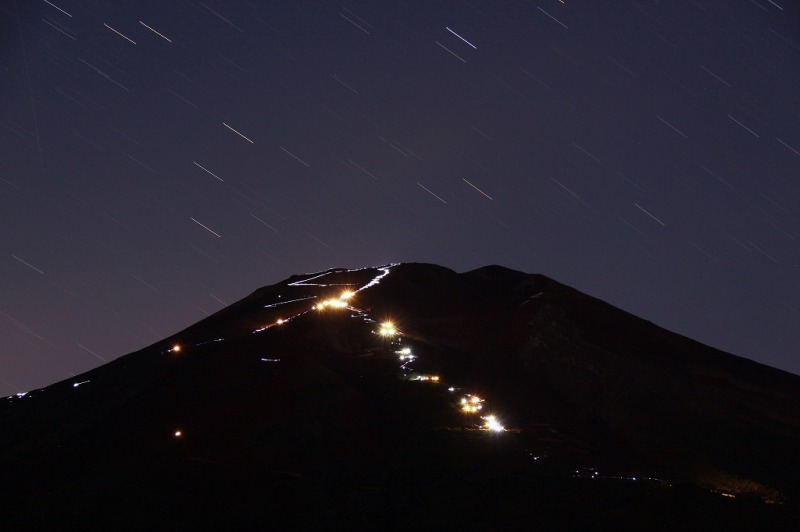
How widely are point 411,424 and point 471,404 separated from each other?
1947 millimetres

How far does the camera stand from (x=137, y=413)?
56.1 feet

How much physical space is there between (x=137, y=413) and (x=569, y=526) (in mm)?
11085

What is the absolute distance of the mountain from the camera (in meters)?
12.7

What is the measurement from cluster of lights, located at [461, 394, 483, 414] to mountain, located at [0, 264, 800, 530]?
5 cm

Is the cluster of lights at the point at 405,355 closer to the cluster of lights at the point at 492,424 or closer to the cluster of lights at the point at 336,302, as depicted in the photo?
the cluster of lights at the point at 492,424

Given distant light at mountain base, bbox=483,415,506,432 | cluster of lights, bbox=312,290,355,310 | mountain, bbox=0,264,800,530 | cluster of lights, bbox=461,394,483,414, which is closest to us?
mountain, bbox=0,264,800,530

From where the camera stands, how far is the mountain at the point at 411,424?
12664 mm

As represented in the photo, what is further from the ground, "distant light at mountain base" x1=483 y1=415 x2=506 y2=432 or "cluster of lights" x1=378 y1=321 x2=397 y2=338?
"cluster of lights" x1=378 y1=321 x2=397 y2=338

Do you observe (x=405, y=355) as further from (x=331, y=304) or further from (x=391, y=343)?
(x=331, y=304)

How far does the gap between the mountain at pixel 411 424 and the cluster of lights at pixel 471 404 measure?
0.18 feet

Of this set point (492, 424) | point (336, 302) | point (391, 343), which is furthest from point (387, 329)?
point (492, 424)

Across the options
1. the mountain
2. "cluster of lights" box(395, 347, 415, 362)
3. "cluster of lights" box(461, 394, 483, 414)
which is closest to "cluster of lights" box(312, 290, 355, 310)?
the mountain

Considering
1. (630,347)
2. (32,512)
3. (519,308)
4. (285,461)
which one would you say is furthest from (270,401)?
(630,347)

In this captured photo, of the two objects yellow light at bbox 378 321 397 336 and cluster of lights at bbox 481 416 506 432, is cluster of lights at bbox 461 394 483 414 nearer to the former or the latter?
cluster of lights at bbox 481 416 506 432
